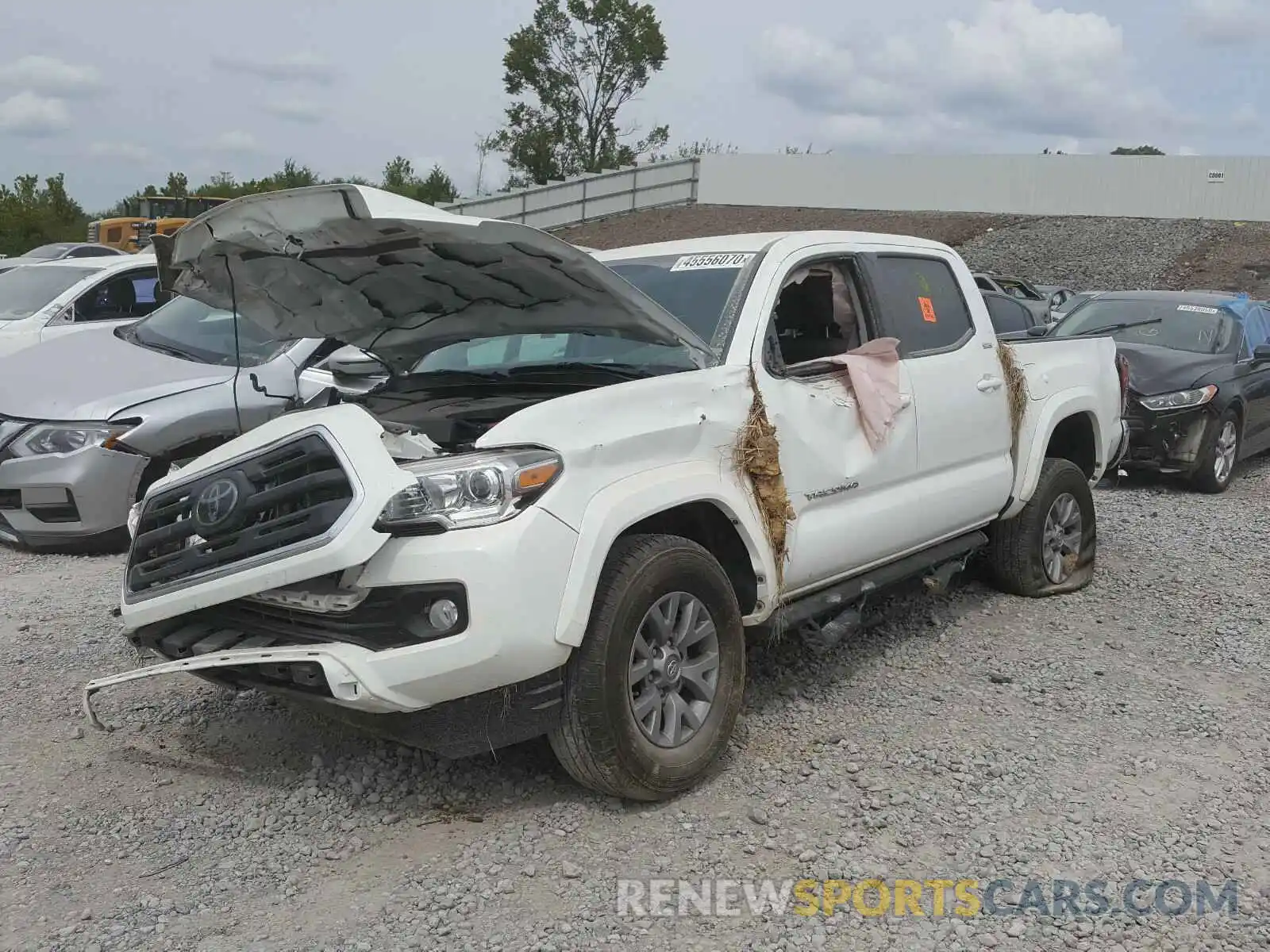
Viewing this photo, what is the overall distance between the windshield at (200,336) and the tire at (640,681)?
14.9 feet

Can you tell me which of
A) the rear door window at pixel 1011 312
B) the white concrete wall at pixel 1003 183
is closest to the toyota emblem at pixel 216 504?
the rear door window at pixel 1011 312

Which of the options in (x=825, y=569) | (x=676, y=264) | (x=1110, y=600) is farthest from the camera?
(x=1110, y=600)

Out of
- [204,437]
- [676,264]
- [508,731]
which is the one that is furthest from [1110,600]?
[204,437]

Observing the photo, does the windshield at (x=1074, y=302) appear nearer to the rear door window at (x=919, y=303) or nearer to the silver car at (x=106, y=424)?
the rear door window at (x=919, y=303)

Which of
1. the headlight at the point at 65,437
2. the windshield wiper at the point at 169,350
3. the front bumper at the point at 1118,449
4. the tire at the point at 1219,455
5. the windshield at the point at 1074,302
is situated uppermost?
the windshield at the point at 1074,302

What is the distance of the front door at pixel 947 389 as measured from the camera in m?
5.07

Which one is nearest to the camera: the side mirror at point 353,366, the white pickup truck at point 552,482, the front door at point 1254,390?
the white pickup truck at point 552,482

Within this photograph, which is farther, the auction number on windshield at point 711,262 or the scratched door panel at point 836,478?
the auction number on windshield at point 711,262

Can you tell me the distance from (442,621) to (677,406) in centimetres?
113

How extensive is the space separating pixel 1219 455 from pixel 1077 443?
144 inches

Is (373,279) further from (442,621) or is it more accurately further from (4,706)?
(4,706)

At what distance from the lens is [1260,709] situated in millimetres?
4750

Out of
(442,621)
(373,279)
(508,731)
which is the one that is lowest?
(508,731)

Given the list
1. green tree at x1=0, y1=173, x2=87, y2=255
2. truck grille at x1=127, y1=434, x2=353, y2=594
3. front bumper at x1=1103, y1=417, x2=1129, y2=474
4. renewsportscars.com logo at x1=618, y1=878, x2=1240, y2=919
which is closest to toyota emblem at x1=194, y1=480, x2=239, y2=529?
truck grille at x1=127, y1=434, x2=353, y2=594
